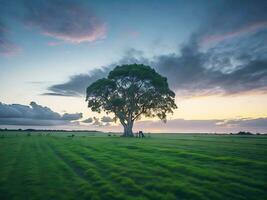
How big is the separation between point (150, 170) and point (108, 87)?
57.6 metres

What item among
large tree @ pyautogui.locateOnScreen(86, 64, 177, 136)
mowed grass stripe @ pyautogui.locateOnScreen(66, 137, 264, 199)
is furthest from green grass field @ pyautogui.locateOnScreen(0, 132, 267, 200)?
large tree @ pyautogui.locateOnScreen(86, 64, 177, 136)

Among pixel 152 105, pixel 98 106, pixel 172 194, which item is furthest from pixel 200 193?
pixel 98 106

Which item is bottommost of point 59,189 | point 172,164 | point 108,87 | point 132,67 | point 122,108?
point 59,189

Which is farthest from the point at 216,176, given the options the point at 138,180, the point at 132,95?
the point at 132,95

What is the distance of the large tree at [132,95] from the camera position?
69812 mm

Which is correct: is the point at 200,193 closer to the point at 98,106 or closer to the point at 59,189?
the point at 59,189

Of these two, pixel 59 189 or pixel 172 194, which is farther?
pixel 59 189

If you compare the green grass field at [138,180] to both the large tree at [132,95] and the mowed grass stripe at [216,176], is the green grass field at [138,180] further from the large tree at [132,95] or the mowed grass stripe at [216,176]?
the large tree at [132,95]

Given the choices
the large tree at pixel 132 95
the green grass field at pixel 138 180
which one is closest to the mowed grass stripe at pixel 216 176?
the green grass field at pixel 138 180

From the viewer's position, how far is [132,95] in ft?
230

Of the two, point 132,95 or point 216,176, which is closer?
point 216,176

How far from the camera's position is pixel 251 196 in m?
11.1

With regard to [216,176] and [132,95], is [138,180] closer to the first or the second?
[216,176]

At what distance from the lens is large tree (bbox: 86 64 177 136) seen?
6981 cm
